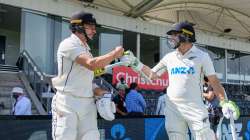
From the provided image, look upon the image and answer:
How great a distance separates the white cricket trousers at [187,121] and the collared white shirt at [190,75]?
9 centimetres

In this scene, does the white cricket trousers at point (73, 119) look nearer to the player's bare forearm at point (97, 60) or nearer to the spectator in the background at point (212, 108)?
the player's bare forearm at point (97, 60)

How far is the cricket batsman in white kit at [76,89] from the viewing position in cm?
445

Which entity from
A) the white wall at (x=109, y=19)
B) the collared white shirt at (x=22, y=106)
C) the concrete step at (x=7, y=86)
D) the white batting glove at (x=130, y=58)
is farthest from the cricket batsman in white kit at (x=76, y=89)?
the white wall at (x=109, y=19)

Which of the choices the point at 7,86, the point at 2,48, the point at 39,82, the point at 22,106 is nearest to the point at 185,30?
the point at 22,106

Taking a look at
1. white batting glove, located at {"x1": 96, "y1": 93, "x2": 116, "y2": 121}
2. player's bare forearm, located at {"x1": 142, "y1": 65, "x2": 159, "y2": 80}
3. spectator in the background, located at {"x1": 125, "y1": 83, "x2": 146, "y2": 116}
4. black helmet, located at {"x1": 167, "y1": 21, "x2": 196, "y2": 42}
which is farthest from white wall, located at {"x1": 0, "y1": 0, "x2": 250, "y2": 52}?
white batting glove, located at {"x1": 96, "y1": 93, "x2": 116, "y2": 121}

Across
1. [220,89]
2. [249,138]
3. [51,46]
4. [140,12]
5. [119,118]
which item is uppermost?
[140,12]

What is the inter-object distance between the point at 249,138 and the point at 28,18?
1321 centimetres

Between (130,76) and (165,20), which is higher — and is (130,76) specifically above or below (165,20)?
below

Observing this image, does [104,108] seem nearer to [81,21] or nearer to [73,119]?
[73,119]

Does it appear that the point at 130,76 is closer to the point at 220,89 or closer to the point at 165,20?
the point at 165,20

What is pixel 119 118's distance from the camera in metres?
6.95

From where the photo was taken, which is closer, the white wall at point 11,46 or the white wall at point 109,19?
the white wall at point 109,19

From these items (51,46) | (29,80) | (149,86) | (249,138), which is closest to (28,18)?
(51,46)

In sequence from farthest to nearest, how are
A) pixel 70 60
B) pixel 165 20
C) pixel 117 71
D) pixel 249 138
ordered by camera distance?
pixel 165 20, pixel 117 71, pixel 249 138, pixel 70 60
